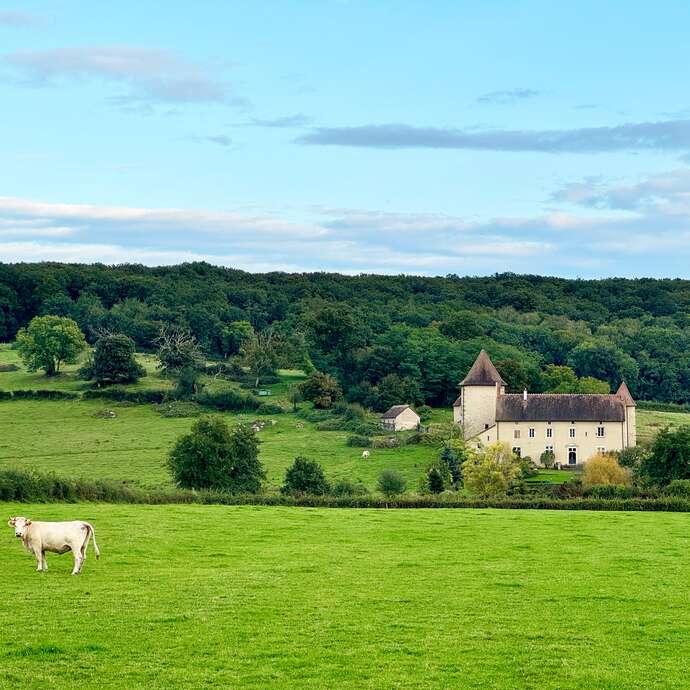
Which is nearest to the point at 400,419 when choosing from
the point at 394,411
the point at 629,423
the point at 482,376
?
the point at 394,411

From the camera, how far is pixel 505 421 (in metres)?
86.1

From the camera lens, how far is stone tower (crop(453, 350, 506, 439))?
8800 centimetres

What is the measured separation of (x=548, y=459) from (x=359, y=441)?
14.3 metres

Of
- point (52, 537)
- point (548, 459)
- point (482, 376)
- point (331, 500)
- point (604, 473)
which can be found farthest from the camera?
point (482, 376)

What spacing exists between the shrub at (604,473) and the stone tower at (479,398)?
50.1ft

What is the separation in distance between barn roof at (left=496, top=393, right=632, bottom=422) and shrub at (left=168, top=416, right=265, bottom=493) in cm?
2855

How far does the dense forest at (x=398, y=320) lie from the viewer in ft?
376

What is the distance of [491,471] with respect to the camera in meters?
65.6

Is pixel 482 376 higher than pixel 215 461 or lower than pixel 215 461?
higher

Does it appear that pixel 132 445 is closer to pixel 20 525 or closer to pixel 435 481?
pixel 435 481

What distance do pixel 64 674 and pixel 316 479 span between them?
1899 inches

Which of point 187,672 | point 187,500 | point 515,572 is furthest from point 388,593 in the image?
point 187,500

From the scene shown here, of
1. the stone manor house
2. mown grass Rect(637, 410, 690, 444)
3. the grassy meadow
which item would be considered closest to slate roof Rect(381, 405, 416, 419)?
the grassy meadow

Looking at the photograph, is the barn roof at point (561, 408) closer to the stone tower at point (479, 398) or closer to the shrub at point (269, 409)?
the stone tower at point (479, 398)
